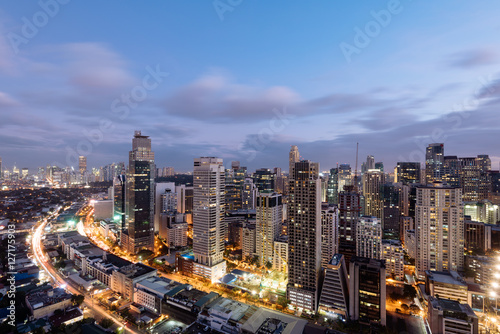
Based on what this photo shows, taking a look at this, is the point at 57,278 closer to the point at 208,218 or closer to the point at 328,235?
the point at 208,218

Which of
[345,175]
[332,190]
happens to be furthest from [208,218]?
[345,175]

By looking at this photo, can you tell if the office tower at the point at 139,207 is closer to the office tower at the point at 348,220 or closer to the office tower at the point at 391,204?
the office tower at the point at 348,220

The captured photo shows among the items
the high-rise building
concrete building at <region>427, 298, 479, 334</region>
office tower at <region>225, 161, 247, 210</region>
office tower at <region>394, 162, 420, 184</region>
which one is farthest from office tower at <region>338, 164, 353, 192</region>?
the high-rise building

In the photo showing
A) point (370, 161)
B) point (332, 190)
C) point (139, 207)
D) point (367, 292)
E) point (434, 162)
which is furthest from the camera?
point (370, 161)

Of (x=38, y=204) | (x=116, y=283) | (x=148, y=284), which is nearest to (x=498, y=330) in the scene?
(x=148, y=284)

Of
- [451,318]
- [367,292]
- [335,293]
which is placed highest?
[367,292]

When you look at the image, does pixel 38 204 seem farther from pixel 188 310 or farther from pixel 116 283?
pixel 188 310

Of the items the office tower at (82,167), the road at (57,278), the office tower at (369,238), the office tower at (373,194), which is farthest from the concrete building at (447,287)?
the office tower at (82,167)
